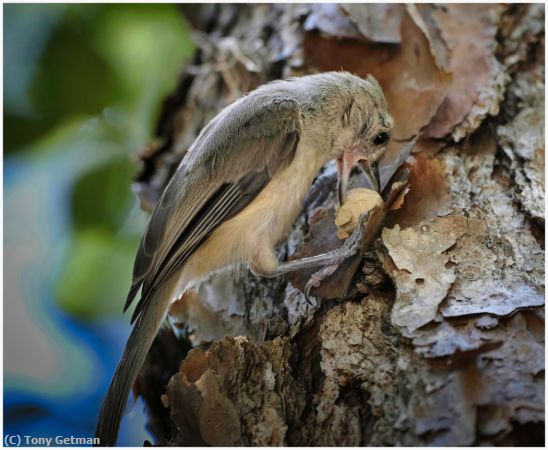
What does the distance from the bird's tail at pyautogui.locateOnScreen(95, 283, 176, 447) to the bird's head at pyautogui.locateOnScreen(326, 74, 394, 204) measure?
0.83 metres

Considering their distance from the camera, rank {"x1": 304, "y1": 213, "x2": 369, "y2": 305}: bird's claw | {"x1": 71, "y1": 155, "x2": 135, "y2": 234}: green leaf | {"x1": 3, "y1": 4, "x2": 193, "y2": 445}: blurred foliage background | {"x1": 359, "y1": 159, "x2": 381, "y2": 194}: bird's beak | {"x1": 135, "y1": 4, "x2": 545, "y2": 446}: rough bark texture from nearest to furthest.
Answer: {"x1": 135, "y1": 4, "x2": 545, "y2": 446}: rough bark texture < {"x1": 304, "y1": 213, "x2": 369, "y2": 305}: bird's claw < {"x1": 359, "y1": 159, "x2": 381, "y2": 194}: bird's beak < {"x1": 3, "y1": 4, "x2": 193, "y2": 445}: blurred foliage background < {"x1": 71, "y1": 155, "x2": 135, "y2": 234}: green leaf

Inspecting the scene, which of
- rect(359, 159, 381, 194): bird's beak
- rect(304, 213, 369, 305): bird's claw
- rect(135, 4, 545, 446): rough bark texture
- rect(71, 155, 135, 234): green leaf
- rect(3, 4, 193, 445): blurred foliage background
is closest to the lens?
rect(135, 4, 545, 446): rough bark texture

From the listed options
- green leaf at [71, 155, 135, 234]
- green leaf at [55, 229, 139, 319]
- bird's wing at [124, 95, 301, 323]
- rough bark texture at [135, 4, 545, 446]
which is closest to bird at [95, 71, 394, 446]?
bird's wing at [124, 95, 301, 323]

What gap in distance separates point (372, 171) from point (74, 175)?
4.96 ft

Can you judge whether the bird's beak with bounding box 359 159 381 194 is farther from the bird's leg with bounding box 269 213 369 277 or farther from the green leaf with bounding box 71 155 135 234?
the green leaf with bounding box 71 155 135 234

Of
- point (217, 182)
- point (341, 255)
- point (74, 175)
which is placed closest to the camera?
point (341, 255)

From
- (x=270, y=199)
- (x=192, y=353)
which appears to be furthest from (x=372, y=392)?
(x=270, y=199)

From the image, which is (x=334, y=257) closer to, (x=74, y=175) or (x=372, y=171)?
(x=372, y=171)

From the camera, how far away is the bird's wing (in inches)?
84.7

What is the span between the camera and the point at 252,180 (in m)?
2.24

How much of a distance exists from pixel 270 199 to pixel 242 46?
1.21 metres

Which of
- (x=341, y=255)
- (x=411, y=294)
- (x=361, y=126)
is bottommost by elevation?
(x=411, y=294)

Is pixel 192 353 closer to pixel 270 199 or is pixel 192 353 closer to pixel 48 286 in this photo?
pixel 270 199

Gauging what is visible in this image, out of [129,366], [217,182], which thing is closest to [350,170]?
[217,182]
